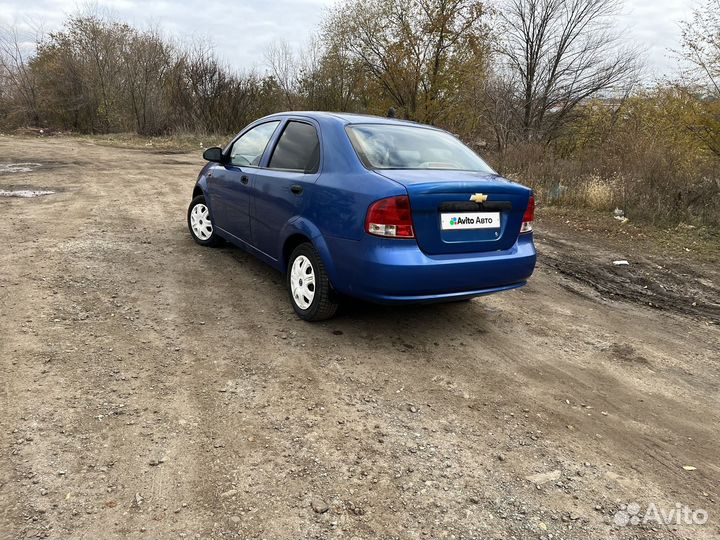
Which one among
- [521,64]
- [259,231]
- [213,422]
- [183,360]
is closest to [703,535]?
[213,422]

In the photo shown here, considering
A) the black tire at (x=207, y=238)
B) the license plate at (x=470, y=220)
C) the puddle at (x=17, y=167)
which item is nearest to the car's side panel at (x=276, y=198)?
the license plate at (x=470, y=220)

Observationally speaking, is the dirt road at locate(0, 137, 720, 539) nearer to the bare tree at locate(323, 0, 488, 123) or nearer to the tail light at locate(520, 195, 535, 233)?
the tail light at locate(520, 195, 535, 233)

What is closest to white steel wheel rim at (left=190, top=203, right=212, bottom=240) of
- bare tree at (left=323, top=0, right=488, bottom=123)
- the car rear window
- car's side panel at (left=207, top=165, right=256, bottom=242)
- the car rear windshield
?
car's side panel at (left=207, top=165, right=256, bottom=242)

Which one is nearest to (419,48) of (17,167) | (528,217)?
(17,167)

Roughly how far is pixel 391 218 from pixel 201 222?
3353 mm

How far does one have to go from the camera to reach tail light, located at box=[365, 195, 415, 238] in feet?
10.4

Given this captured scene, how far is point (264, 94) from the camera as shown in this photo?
25031mm

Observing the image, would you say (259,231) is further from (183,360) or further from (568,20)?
(568,20)

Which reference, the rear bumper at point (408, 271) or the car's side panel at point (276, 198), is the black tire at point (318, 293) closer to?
the rear bumper at point (408, 271)

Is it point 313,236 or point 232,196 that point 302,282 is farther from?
point 232,196

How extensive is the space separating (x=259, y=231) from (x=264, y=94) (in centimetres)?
2275

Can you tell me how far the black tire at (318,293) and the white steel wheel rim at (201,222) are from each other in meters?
2.22

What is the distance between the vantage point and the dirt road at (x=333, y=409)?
2.06 meters

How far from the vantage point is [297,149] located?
412 cm
